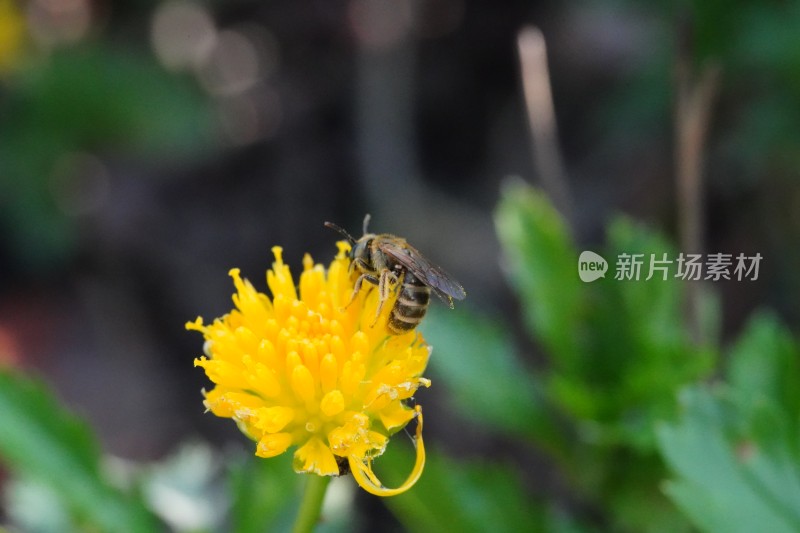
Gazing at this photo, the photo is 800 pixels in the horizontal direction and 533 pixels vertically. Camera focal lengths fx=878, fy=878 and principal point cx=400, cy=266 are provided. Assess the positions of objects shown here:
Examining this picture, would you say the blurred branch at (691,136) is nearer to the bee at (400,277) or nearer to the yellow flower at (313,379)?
the bee at (400,277)

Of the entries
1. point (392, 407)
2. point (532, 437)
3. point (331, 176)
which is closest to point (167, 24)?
point (331, 176)

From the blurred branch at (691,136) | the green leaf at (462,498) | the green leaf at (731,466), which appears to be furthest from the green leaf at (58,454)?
the blurred branch at (691,136)

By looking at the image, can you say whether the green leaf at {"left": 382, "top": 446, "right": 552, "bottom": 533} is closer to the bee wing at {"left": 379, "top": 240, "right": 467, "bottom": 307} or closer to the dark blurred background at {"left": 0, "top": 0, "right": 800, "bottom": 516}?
the bee wing at {"left": 379, "top": 240, "right": 467, "bottom": 307}

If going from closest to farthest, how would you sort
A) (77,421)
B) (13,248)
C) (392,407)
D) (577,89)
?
(392,407) → (77,421) → (13,248) → (577,89)

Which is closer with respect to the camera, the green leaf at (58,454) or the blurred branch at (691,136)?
the green leaf at (58,454)

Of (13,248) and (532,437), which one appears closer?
(532,437)

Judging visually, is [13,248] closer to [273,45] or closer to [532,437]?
[273,45]

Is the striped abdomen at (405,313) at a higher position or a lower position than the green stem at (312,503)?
higher
